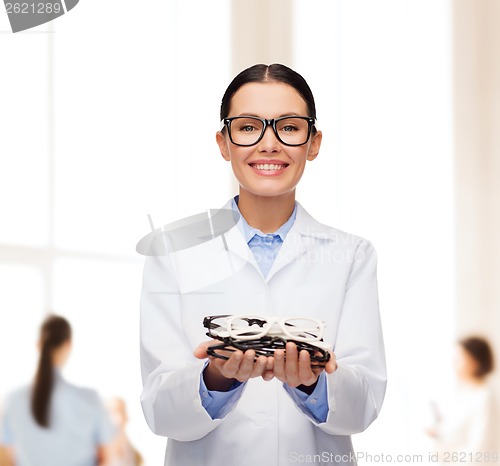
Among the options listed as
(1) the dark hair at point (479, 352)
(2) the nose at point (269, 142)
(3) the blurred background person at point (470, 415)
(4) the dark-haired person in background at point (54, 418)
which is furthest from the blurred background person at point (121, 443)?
(2) the nose at point (269, 142)

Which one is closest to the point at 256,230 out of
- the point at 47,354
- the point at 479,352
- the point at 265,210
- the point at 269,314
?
the point at 265,210

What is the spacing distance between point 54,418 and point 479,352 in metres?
1.03

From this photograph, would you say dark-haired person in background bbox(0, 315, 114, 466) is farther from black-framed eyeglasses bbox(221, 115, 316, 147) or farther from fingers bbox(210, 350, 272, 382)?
fingers bbox(210, 350, 272, 382)

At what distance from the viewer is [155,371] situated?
1.23 metres

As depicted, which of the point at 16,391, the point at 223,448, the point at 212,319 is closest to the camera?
the point at 212,319

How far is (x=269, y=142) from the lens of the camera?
4.29ft

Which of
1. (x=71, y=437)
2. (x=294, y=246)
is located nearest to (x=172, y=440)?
(x=294, y=246)

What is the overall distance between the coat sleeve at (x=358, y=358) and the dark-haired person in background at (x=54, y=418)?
92cm

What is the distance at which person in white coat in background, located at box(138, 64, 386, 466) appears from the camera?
1179 mm

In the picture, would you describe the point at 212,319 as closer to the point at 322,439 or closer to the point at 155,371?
the point at 155,371

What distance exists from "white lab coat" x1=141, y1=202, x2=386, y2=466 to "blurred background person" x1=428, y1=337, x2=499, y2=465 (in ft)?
2.88

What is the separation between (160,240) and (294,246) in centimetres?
23

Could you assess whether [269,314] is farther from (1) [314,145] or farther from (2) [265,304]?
(1) [314,145]

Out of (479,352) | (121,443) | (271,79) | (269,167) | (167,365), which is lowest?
(121,443)
